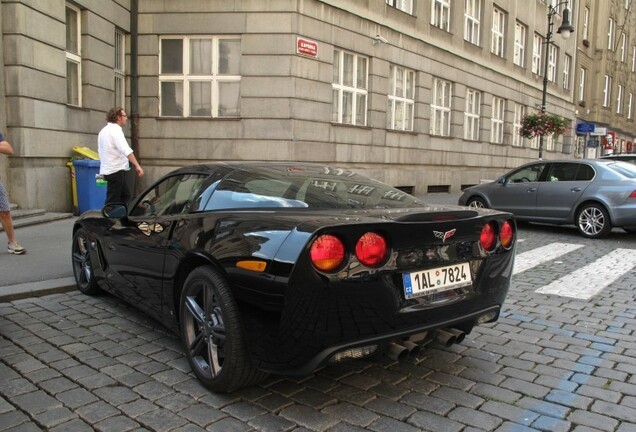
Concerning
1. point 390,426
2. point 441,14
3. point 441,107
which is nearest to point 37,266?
point 390,426

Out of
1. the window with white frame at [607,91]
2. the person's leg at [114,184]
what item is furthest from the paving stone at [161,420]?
the window with white frame at [607,91]

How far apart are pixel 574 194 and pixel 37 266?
28.8 feet

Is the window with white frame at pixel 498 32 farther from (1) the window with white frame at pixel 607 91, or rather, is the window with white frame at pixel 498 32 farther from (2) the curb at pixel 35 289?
(2) the curb at pixel 35 289

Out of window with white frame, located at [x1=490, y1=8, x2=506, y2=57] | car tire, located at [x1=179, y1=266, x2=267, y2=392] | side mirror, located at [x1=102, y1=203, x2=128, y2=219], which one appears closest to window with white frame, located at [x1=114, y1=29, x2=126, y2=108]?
side mirror, located at [x1=102, y1=203, x2=128, y2=219]

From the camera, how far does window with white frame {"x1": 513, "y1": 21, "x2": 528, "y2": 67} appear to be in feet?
84.6

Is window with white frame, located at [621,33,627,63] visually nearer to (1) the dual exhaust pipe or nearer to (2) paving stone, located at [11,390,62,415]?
(1) the dual exhaust pipe

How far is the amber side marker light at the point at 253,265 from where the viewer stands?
283cm

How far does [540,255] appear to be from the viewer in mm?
8016

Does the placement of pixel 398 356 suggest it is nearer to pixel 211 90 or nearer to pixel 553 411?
pixel 553 411

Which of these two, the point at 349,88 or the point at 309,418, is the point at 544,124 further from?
the point at 309,418

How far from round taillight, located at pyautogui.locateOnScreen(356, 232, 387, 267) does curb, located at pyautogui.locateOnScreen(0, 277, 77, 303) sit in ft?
12.4

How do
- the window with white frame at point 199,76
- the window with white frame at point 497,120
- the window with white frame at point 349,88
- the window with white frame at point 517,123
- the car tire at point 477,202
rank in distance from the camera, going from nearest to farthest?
the car tire at point 477,202
the window with white frame at point 199,76
the window with white frame at point 349,88
the window with white frame at point 497,120
the window with white frame at point 517,123

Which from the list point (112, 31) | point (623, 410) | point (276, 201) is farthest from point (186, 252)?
point (112, 31)

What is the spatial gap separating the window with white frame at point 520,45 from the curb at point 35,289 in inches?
967
